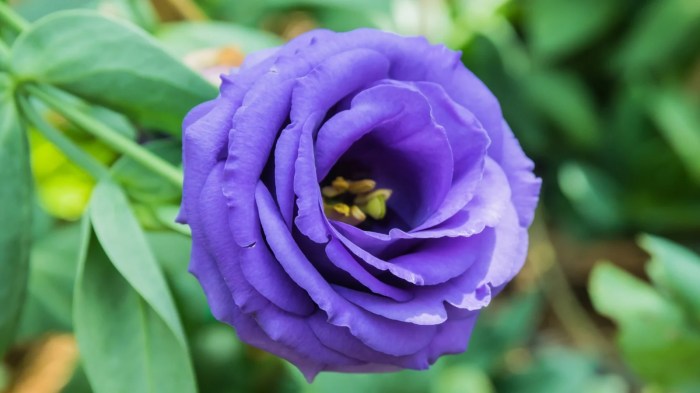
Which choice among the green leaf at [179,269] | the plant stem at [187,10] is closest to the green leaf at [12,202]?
the green leaf at [179,269]

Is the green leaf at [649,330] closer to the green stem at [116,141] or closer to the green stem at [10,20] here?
the green stem at [116,141]

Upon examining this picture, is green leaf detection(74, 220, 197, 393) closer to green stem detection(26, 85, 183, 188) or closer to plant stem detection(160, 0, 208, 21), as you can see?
green stem detection(26, 85, 183, 188)

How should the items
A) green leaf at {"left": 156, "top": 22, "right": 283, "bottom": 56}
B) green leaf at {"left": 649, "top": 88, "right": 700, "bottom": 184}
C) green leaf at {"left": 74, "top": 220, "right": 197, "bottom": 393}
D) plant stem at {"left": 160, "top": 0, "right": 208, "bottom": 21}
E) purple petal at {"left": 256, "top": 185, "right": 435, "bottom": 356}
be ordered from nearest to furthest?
purple petal at {"left": 256, "top": 185, "right": 435, "bottom": 356} < green leaf at {"left": 74, "top": 220, "right": 197, "bottom": 393} < green leaf at {"left": 156, "top": 22, "right": 283, "bottom": 56} < plant stem at {"left": 160, "top": 0, "right": 208, "bottom": 21} < green leaf at {"left": 649, "top": 88, "right": 700, "bottom": 184}

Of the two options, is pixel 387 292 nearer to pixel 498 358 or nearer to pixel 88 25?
pixel 88 25

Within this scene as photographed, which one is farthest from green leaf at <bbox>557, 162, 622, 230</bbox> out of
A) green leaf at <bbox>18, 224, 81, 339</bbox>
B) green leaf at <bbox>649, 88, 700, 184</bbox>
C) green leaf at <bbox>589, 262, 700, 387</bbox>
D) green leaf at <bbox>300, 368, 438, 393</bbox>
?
green leaf at <bbox>18, 224, 81, 339</bbox>

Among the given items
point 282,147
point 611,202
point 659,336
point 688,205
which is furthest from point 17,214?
point 688,205
